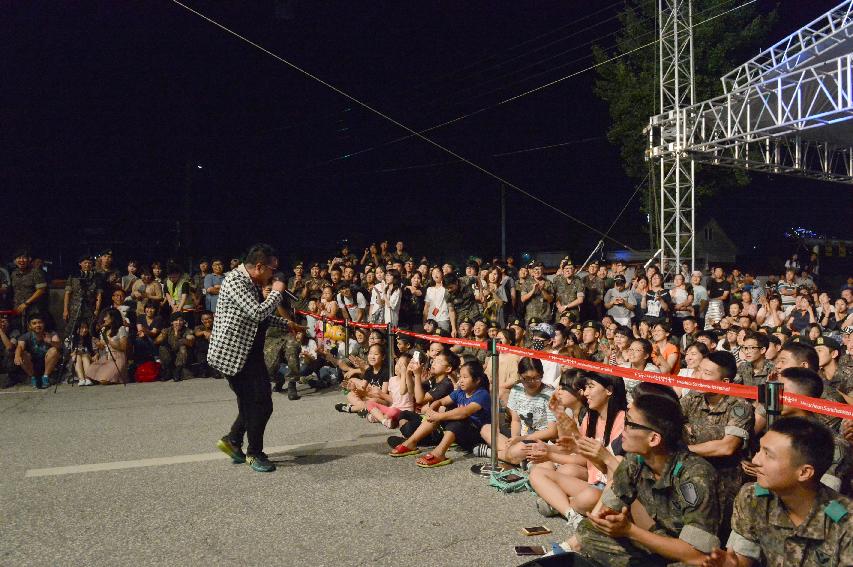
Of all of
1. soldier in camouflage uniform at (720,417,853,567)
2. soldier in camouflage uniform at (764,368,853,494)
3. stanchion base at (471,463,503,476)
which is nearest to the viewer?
soldier in camouflage uniform at (720,417,853,567)

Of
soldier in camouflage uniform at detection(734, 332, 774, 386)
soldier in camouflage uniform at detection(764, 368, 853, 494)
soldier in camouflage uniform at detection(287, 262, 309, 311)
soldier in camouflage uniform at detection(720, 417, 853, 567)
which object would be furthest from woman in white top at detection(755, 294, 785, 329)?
soldier in camouflage uniform at detection(720, 417, 853, 567)

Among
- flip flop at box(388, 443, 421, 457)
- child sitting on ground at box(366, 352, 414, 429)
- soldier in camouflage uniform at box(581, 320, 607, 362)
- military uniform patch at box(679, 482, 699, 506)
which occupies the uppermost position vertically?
soldier in camouflage uniform at box(581, 320, 607, 362)

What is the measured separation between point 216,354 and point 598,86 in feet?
73.0

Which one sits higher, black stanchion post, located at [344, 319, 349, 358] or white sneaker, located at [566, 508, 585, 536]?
black stanchion post, located at [344, 319, 349, 358]

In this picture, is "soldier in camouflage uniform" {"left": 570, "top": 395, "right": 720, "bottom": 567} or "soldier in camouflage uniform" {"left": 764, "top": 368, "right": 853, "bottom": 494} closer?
"soldier in camouflage uniform" {"left": 570, "top": 395, "right": 720, "bottom": 567}

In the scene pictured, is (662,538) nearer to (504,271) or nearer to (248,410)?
(248,410)

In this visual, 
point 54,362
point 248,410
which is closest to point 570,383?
point 248,410

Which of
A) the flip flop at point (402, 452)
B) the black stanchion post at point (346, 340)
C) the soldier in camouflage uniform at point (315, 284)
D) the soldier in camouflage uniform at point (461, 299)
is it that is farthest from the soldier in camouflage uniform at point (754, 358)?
the soldier in camouflage uniform at point (315, 284)

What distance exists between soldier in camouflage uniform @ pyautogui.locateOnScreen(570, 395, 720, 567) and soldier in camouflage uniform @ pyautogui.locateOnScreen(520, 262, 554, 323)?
8.17 m

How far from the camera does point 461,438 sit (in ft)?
19.1

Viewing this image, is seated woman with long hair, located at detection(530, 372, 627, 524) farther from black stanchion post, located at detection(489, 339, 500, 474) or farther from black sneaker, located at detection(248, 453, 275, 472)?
black sneaker, located at detection(248, 453, 275, 472)

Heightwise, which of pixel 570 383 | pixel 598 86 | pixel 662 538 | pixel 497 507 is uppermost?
pixel 598 86

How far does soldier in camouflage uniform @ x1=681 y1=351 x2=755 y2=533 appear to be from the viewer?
3.69 meters

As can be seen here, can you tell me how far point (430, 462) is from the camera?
5543 mm
